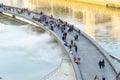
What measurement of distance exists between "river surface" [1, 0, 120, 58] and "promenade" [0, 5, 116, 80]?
4681mm

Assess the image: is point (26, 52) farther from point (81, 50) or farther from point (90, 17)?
point (90, 17)

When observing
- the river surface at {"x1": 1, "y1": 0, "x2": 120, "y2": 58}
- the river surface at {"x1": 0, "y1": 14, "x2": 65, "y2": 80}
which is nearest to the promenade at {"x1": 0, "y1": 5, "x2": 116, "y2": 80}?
the river surface at {"x1": 0, "y1": 14, "x2": 65, "y2": 80}

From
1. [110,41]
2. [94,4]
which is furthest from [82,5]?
[110,41]

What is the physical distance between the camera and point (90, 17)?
6762cm

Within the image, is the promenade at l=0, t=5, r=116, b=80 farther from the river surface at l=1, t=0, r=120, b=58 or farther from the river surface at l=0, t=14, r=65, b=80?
the river surface at l=1, t=0, r=120, b=58

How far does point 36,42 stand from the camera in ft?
159

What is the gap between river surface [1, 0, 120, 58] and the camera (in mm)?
49406

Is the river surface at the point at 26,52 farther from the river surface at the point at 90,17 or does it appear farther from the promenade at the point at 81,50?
the river surface at the point at 90,17

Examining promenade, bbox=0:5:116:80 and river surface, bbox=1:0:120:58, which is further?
river surface, bbox=1:0:120:58

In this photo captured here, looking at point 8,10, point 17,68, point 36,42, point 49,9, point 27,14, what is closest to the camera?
point 17,68

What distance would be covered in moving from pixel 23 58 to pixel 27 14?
19.6 meters

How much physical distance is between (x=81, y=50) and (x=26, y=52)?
362 inches

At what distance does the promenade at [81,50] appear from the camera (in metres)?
29.5

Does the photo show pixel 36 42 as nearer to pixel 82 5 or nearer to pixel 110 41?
pixel 110 41
